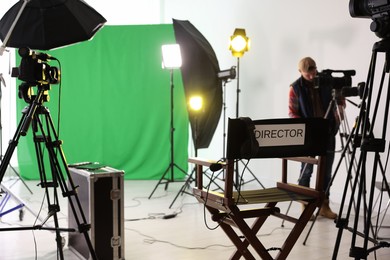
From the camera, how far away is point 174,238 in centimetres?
344

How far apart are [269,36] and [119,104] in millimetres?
2098

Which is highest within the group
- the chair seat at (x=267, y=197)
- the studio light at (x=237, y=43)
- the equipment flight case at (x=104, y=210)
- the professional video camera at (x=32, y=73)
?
the studio light at (x=237, y=43)

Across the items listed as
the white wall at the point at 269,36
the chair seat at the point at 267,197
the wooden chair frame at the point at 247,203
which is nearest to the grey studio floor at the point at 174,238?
the wooden chair frame at the point at 247,203

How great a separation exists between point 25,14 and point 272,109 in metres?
3.47

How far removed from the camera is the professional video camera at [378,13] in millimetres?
1898

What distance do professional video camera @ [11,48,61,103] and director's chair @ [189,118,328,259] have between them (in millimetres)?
902

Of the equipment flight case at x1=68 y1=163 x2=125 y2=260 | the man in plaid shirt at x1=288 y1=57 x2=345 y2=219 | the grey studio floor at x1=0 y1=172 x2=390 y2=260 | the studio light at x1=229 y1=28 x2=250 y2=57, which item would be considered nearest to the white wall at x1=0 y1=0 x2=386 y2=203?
the studio light at x1=229 y1=28 x2=250 y2=57

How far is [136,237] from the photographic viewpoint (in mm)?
3479

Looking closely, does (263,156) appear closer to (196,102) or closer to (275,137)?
(275,137)

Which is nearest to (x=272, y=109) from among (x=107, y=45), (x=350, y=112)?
(x=350, y=112)

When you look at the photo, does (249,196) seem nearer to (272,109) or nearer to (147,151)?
(272,109)

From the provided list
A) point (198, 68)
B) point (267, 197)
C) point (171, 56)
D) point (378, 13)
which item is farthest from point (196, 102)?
point (378, 13)

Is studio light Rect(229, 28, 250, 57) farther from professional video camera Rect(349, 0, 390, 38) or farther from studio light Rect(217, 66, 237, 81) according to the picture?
professional video camera Rect(349, 0, 390, 38)

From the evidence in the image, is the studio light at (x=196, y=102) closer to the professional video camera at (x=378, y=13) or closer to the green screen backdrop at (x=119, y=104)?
the green screen backdrop at (x=119, y=104)
